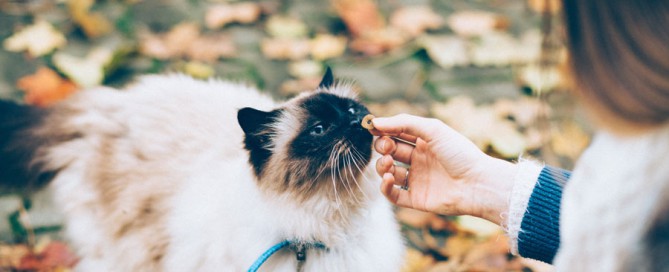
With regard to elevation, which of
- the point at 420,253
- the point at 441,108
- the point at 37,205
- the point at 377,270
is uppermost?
the point at 441,108

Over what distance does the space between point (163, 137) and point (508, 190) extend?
122 cm

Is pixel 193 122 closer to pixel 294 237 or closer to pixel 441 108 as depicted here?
pixel 294 237

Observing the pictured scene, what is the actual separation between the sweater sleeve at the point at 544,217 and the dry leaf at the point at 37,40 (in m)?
2.62

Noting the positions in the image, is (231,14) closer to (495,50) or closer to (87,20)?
(87,20)

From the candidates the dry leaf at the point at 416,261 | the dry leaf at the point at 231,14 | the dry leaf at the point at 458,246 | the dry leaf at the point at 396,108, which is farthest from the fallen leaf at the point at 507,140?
the dry leaf at the point at 231,14

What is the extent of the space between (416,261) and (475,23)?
1.71 metres

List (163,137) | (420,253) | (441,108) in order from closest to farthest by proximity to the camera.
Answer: (163,137), (420,253), (441,108)

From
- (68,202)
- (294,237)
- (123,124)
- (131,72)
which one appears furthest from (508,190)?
(131,72)

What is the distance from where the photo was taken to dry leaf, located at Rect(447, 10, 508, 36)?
3254 millimetres

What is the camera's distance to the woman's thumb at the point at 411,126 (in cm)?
159

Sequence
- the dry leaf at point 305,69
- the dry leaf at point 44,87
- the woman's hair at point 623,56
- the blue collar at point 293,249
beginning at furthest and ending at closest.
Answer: the dry leaf at point 305,69
the dry leaf at point 44,87
the blue collar at point 293,249
the woman's hair at point 623,56

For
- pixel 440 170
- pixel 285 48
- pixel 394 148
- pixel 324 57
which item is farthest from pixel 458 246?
pixel 285 48

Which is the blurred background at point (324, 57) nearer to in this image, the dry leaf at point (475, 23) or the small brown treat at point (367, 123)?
the dry leaf at point (475, 23)

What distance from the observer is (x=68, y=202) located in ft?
6.67
